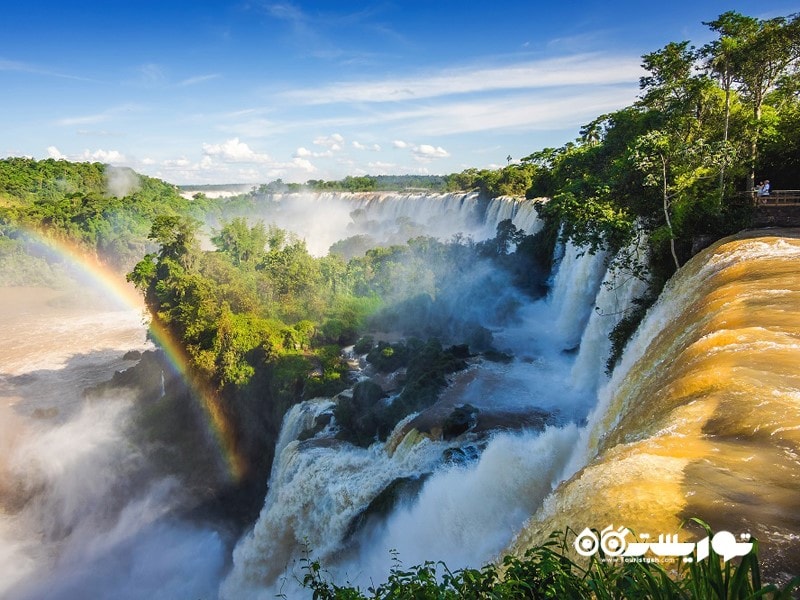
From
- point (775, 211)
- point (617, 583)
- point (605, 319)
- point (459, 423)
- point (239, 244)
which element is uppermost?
point (775, 211)

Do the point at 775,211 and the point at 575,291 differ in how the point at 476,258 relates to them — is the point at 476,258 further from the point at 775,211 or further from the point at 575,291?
the point at 775,211

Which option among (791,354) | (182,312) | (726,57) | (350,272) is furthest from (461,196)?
(791,354)

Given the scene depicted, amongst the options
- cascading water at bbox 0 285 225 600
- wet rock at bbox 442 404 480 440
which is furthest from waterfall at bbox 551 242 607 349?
cascading water at bbox 0 285 225 600

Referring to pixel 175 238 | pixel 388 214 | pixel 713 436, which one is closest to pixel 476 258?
pixel 175 238

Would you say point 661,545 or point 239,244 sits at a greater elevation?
point 239,244

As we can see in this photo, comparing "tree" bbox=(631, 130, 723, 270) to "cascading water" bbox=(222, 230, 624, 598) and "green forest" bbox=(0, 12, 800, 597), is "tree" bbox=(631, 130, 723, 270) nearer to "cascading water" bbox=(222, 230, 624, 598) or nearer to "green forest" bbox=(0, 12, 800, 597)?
"green forest" bbox=(0, 12, 800, 597)

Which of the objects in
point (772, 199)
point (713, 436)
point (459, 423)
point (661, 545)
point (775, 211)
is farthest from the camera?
point (459, 423)
